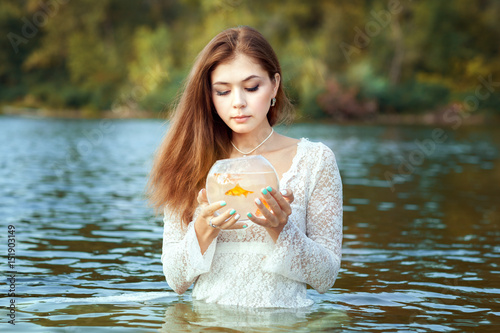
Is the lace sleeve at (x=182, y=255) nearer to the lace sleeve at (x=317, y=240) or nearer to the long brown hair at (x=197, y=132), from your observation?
the long brown hair at (x=197, y=132)

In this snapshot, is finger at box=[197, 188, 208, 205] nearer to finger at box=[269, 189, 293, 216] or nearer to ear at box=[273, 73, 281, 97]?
finger at box=[269, 189, 293, 216]

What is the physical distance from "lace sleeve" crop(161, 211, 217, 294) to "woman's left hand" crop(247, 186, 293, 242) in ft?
1.45

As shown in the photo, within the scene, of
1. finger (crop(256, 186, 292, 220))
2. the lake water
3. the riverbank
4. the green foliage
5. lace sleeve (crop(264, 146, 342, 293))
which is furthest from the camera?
the green foliage

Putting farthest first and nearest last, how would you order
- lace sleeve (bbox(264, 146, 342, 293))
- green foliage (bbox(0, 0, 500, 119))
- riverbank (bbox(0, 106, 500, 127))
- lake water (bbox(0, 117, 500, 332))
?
green foliage (bbox(0, 0, 500, 119)) < riverbank (bbox(0, 106, 500, 127)) < lake water (bbox(0, 117, 500, 332)) < lace sleeve (bbox(264, 146, 342, 293))

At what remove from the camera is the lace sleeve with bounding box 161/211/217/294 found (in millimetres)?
3760

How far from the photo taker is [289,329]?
13.0 ft

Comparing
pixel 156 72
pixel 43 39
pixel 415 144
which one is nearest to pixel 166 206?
pixel 415 144

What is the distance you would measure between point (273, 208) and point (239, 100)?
705mm

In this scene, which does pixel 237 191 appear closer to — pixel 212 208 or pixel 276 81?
pixel 212 208

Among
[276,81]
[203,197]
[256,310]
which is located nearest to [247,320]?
[256,310]

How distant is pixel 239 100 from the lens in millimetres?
3818

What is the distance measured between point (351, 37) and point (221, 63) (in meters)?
44.5

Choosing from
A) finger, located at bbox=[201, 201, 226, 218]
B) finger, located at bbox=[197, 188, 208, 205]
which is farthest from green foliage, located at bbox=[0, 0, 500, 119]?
finger, located at bbox=[201, 201, 226, 218]

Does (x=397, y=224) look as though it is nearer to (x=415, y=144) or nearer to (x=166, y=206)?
(x=166, y=206)
